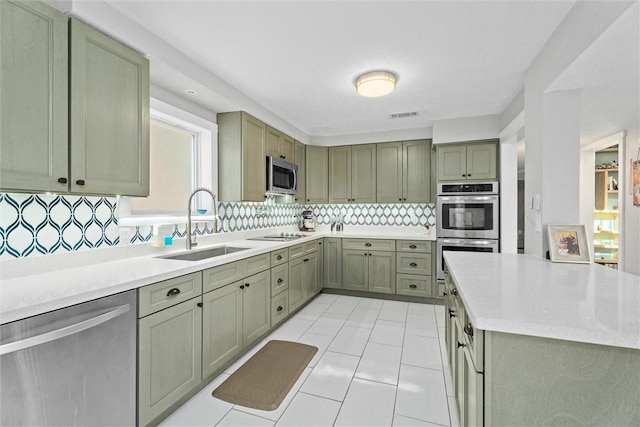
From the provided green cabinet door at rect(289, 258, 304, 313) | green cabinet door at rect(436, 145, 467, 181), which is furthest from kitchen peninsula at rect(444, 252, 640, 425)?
green cabinet door at rect(436, 145, 467, 181)

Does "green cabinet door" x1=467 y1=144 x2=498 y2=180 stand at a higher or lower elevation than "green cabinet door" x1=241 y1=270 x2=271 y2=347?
higher

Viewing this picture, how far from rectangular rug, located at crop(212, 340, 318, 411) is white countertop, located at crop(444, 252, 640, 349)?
143cm

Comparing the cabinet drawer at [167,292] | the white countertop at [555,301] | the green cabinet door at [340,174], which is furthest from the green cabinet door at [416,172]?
the cabinet drawer at [167,292]

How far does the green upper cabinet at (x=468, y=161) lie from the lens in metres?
3.74

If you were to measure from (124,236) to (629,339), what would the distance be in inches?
106

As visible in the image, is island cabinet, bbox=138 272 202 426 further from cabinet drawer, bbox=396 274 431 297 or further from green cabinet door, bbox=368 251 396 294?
cabinet drawer, bbox=396 274 431 297

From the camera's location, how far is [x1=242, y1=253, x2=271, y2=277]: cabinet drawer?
8.25 ft

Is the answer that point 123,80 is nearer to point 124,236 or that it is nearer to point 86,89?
point 86,89

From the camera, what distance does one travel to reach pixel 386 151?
4.36m

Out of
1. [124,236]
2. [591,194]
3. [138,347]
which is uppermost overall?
[591,194]

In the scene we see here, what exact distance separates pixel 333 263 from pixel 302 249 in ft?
2.71

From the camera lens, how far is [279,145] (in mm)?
3777

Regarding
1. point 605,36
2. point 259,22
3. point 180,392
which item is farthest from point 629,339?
point 259,22

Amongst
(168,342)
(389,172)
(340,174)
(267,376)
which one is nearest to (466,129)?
(389,172)
